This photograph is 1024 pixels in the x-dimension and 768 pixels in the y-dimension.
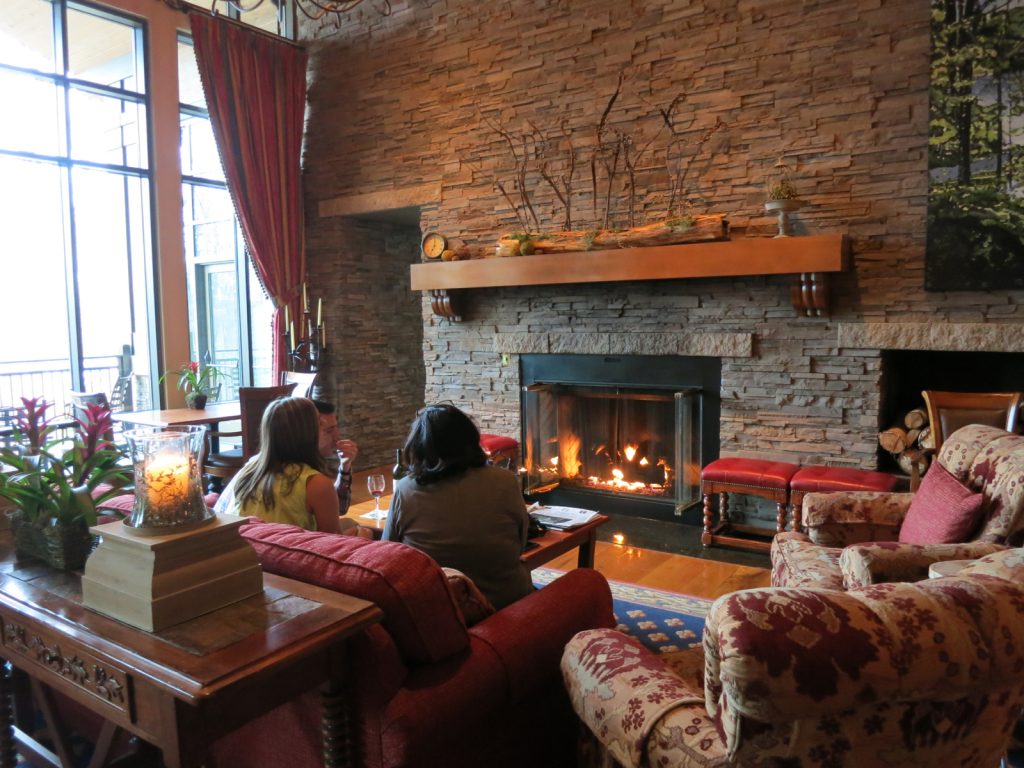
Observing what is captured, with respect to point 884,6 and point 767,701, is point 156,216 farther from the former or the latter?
point 767,701

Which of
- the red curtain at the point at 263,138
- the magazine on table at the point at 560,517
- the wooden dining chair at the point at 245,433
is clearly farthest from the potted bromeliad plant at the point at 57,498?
the red curtain at the point at 263,138

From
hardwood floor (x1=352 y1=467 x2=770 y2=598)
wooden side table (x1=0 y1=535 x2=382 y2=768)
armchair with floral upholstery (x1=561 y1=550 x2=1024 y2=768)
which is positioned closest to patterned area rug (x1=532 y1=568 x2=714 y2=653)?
hardwood floor (x1=352 y1=467 x2=770 y2=598)

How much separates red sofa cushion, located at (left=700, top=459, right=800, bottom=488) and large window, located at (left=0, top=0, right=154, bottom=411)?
4213mm

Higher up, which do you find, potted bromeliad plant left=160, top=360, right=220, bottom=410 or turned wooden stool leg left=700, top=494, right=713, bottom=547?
potted bromeliad plant left=160, top=360, right=220, bottom=410

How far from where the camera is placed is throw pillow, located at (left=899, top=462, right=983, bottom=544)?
246cm

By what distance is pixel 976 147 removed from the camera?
3.78m

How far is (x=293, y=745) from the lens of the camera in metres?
1.65

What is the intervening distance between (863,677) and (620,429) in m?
4.01

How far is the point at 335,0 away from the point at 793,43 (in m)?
2.52

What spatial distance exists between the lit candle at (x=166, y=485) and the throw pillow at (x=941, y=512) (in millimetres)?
2331

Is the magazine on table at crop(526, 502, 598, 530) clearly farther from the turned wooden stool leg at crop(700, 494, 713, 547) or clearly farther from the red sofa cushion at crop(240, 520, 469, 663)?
the red sofa cushion at crop(240, 520, 469, 663)

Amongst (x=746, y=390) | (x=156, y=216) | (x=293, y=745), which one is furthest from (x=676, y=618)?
(x=156, y=216)

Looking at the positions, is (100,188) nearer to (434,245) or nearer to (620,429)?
(434,245)

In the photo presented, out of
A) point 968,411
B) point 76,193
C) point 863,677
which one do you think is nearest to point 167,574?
point 863,677
